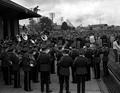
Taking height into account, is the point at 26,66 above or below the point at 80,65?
below

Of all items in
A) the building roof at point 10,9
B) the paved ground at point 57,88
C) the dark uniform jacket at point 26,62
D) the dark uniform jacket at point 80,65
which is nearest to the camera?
the dark uniform jacket at point 80,65

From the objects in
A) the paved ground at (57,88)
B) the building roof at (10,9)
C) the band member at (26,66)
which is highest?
the building roof at (10,9)

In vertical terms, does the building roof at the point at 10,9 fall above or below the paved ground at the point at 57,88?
above

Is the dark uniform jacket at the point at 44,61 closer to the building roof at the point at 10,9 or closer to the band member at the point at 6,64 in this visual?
the band member at the point at 6,64

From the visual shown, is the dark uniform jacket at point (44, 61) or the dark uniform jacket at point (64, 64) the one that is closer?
the dark uniform jacket at point (64, 64)

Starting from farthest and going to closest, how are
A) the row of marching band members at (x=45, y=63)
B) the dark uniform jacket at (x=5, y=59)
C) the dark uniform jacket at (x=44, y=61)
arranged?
the dark uniform jacket at (x=5, y=59) → the dark uniform jacket at (x=44, y=61) → the row of marching band members at (x=45, y=63)

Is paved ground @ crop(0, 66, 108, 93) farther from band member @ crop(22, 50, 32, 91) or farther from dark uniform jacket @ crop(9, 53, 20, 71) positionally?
dark uniform jacket @ crop(9, 53, 20, 71)

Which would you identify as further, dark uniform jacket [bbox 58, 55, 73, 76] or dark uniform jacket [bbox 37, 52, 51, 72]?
dark uniform jacket [bbox 37, 52, 51, 72]

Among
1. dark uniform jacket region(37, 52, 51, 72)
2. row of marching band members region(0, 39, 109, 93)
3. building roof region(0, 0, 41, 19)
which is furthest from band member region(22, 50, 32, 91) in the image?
building roof region(0, 0, 41, 19)

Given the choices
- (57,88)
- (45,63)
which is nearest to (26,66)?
(45,63)

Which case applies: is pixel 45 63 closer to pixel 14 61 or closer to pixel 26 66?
pixel 26 66

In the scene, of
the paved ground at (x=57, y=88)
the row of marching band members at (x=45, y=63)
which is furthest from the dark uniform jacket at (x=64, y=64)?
the paved ground at (x=57, y=88)

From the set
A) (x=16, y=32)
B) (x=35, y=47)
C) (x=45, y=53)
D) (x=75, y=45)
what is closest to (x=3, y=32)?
(x=16, y=32)

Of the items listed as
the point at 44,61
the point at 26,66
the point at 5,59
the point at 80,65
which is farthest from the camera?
the point at 5,59
